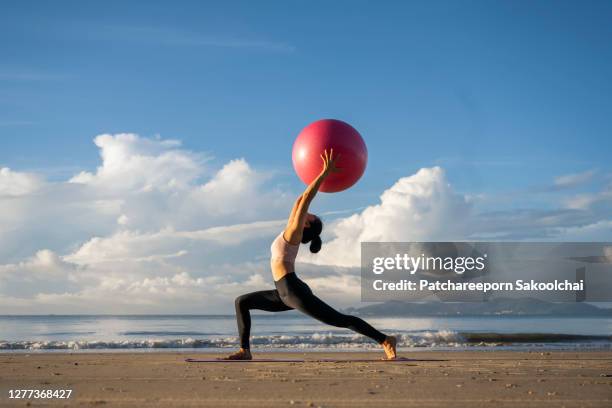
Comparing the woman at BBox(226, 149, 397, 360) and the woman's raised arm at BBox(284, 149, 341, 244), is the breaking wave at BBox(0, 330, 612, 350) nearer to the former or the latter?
the woman at BBox(226, 149, 397, 360)

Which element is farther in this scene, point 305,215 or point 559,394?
point 305,215

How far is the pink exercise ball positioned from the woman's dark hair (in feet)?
1.31

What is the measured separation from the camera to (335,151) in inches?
302

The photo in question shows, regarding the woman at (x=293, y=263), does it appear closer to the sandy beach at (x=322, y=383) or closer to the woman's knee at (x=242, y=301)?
the woman's knee at (x=242, y=301)

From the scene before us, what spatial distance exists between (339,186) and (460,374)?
2449 millimetres

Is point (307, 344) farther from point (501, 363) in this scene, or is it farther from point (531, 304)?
point (531, 304)

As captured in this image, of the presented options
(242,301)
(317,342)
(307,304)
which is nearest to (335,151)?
(307,304)

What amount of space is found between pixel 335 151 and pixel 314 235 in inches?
40.0

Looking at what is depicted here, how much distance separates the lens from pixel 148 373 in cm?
761

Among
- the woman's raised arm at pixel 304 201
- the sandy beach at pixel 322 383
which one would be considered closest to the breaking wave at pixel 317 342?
the sandy beach at pixel 322 383

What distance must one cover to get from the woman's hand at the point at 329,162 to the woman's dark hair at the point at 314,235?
653 millimetres

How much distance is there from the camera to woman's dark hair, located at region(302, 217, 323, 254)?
7887mm

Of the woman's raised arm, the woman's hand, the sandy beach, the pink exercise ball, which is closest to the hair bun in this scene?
the woman's raised arm

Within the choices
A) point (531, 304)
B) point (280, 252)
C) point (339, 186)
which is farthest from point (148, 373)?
point (531, 304)
